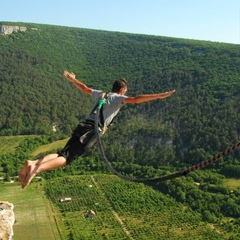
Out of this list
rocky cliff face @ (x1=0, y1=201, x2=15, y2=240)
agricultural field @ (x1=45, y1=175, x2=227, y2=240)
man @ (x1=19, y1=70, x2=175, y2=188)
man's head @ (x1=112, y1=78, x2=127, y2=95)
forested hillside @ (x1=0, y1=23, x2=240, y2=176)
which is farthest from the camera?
forested hillside @ (x1=0, y1=23, x2=240, y2=176)

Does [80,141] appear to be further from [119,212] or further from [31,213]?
[31,213]

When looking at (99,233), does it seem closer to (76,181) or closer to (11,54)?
(76,181)

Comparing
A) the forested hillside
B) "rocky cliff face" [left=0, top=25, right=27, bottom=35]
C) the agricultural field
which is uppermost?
"rocky cliff face" [left=0, top=25, right=27, bottom=35]

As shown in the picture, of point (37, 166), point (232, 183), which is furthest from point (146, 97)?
point (232, 183)

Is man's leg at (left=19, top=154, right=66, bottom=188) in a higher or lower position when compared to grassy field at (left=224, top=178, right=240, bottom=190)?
higher

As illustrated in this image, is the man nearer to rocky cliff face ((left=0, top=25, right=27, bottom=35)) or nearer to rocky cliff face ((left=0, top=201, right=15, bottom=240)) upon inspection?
rocky cliff face ((left=0, top=201, right=15, bottom=240))

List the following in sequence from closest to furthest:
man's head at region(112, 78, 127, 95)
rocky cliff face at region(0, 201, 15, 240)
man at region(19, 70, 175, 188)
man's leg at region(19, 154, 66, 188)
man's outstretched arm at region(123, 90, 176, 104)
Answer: man's outstretched arm at region(123, 90, 176, 104), man's leg at region(19, 154, 66, 188), man at region(19, 70, 175, 188), man's head at region(112, 78, 127, 95), rocky cliff face at region(0, 201, 15, 240)

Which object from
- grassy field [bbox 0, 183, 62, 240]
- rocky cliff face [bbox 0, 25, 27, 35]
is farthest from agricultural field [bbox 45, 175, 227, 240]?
rocky cliff face [bbox 0, 25, 27, 35]
